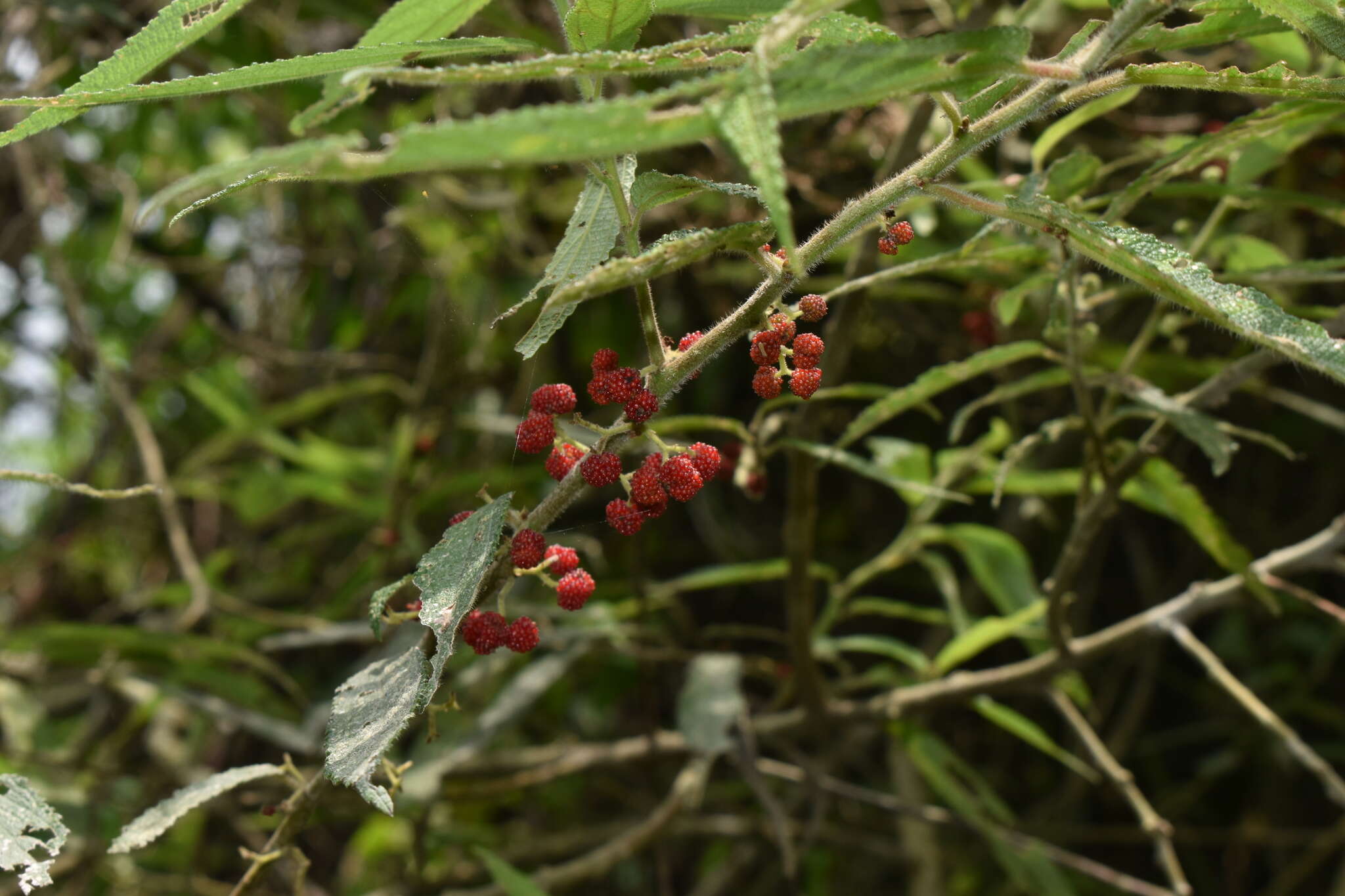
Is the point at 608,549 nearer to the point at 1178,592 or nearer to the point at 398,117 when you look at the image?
the point at 398,117

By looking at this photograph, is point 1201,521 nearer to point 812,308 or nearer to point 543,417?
point 812,308

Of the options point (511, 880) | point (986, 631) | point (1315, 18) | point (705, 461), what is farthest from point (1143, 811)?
point (1315, 18)

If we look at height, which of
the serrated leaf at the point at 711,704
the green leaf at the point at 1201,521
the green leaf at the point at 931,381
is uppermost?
the green leaf at the point at 931,381

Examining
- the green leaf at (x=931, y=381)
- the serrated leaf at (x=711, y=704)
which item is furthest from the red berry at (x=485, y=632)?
the serrated leaf at (x=711, y=704)

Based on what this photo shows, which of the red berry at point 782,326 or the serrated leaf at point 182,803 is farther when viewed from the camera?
the serrated leaf at point 182,803

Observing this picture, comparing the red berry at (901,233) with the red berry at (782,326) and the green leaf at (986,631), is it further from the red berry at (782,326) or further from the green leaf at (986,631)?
the green leaf at (986,631)

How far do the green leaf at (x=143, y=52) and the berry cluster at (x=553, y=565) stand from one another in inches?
17.7

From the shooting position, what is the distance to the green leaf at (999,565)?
68.1 inches

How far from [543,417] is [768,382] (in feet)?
0.64

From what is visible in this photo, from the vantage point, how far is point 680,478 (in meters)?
0.85

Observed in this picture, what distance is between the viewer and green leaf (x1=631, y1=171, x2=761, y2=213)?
845mm

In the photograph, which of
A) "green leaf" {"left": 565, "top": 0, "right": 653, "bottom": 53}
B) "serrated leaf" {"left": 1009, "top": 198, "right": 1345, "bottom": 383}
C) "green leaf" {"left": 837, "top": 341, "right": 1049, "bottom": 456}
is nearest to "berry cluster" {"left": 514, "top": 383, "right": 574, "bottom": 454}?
"green leaf" {"left": 565, "top": 0, "right": 653, "bottom": 53}

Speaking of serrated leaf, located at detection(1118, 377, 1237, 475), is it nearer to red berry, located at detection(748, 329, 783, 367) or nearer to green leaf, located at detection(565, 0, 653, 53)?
red berry, located at detection(748, 329, 783, 367)

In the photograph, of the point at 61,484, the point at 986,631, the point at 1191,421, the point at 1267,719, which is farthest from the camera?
the point at 986,631
